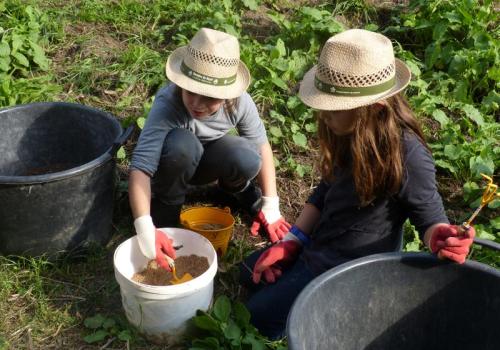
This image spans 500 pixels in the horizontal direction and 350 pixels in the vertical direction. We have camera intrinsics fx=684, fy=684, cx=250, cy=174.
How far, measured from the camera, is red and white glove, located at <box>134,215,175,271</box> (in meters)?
2.41

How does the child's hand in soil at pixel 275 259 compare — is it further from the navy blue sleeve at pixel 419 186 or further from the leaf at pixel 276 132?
the leaf at pixel 276 132

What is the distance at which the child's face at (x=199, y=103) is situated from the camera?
249cm

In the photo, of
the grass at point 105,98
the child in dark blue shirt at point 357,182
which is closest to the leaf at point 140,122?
the grass at point 105,98

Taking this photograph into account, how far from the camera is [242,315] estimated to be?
2361 mm

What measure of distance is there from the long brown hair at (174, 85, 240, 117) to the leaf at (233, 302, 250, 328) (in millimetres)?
802

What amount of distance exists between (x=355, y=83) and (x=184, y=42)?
84.9 inches

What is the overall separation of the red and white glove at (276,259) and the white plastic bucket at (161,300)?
0.18 metres

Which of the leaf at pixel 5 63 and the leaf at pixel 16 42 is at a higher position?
the leaf at pixel 16 42

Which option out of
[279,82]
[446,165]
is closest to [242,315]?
[446,165]

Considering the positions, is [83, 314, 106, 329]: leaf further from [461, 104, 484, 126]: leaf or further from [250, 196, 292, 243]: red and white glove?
[461, 104, 484, 126]: leaf

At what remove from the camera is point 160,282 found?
2.50m

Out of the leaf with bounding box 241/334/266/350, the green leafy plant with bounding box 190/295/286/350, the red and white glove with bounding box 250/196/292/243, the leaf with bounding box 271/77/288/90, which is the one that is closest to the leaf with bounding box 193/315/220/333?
the green leafy plant with bounding box 190/295/286/350

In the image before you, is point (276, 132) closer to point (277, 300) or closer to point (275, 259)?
point (275, 259)

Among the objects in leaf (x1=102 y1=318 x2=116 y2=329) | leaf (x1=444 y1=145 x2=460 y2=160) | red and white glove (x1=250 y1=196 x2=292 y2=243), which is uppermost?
leaf (x1=444 y1=145 x2=460 y2=160)
